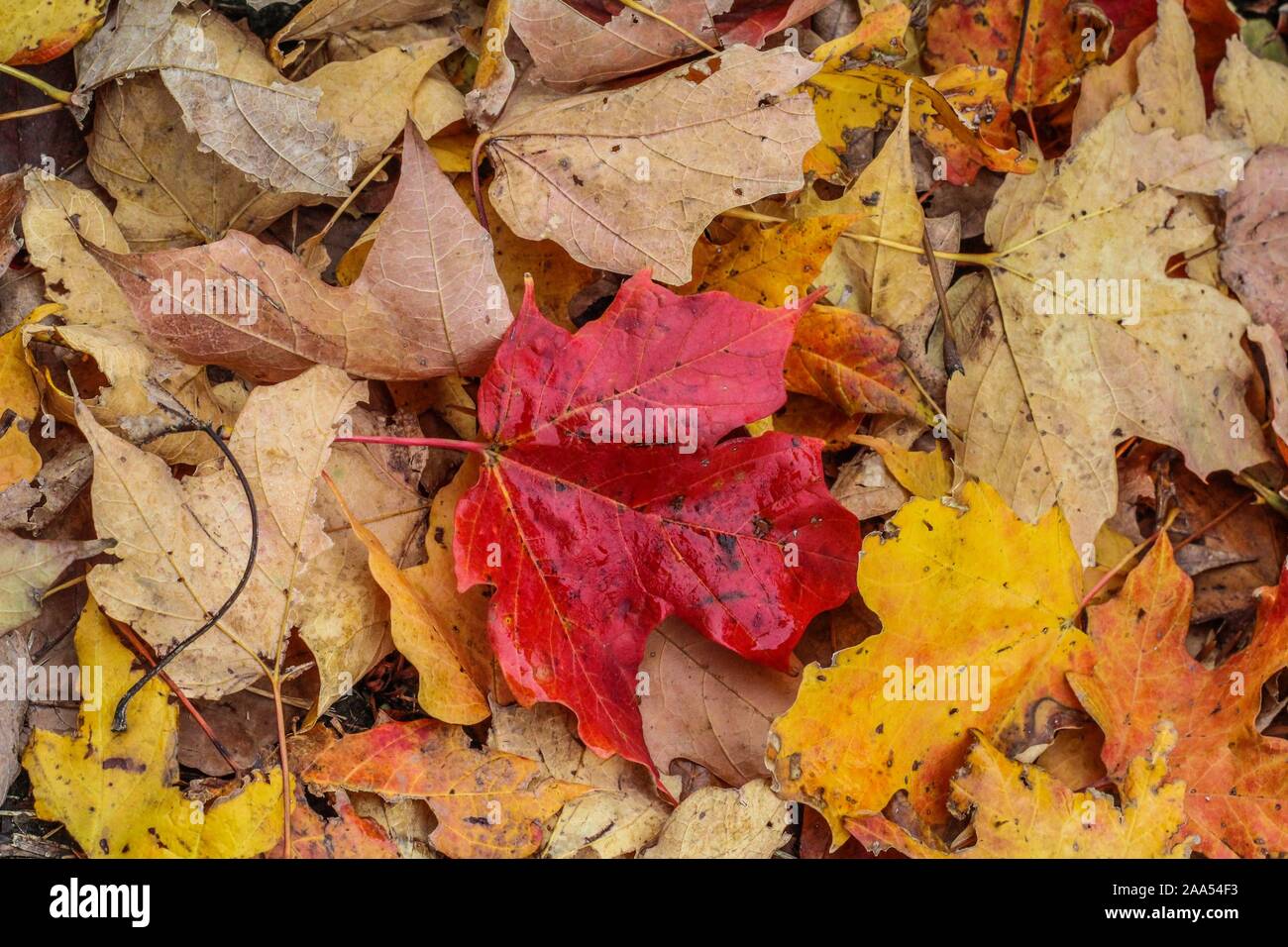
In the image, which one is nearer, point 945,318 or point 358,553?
point 358,553

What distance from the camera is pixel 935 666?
6.06 feet

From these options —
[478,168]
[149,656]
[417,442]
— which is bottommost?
[149,656]

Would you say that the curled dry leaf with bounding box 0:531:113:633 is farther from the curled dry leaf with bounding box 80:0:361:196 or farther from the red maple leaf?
the curled dry leaf with bounding box 80:0:361:196

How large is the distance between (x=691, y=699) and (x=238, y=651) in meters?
0.80

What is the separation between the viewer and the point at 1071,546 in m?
1.92

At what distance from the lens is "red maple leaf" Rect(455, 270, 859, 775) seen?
172 cm

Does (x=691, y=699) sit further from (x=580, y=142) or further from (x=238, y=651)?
(x=580, y=142)

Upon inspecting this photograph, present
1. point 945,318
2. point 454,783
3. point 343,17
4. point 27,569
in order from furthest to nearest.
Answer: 1. point 945,318
2. point 343,17
3. point 454,783
4. point 27,569

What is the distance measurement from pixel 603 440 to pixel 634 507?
13 cm

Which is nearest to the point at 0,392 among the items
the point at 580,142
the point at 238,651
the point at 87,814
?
the point at 238,651

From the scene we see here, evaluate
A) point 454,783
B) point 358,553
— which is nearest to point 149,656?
point 358,553

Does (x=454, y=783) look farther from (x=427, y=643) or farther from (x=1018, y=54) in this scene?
(x=1018, y=54)

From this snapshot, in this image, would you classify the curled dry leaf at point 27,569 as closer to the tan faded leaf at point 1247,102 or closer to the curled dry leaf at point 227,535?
the curled dry leaf at point 227,535

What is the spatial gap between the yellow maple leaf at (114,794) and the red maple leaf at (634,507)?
50 centimetres
